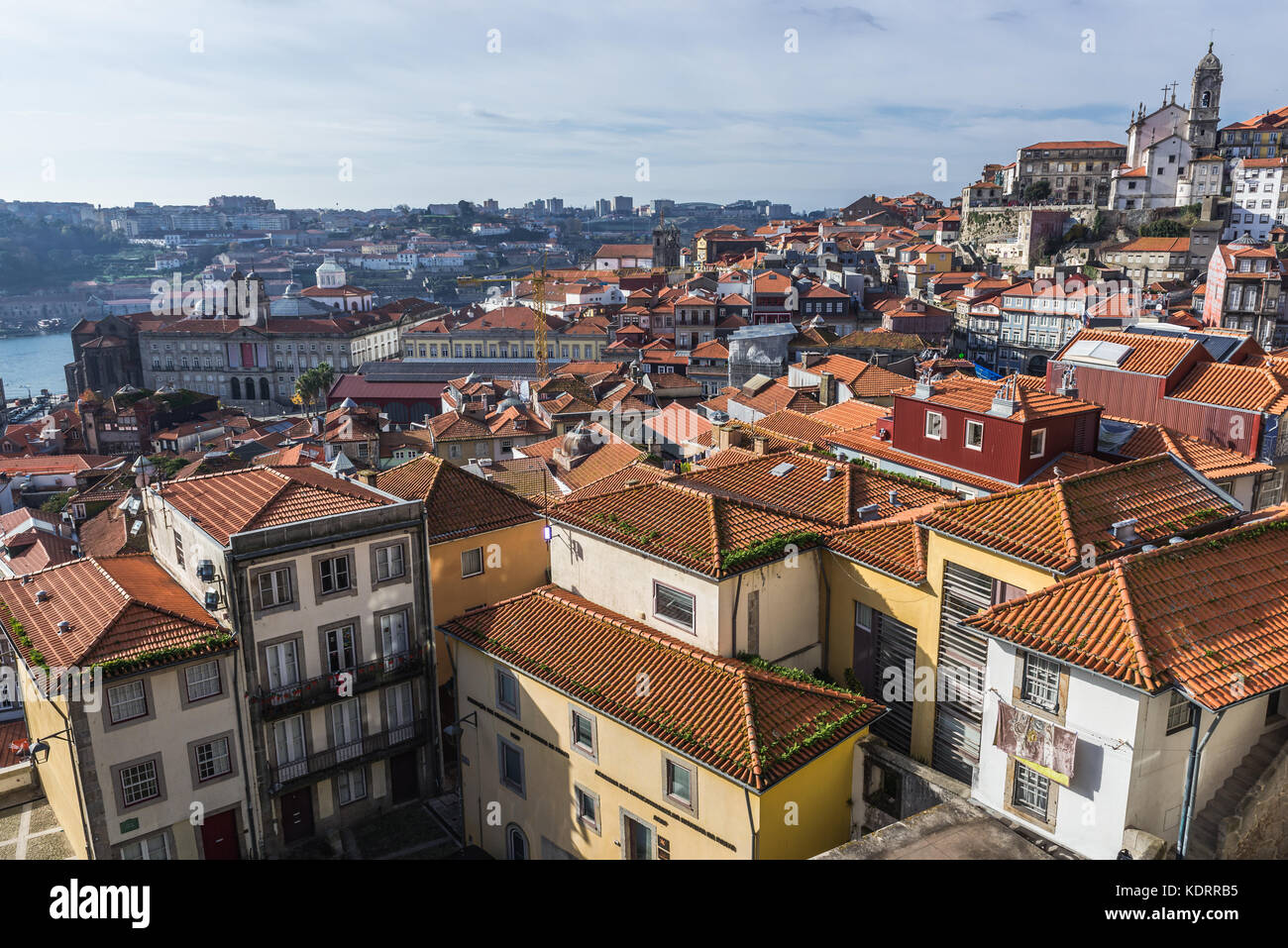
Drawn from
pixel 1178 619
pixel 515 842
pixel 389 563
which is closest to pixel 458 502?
pixel 389 563

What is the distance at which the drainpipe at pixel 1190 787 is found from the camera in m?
13.4

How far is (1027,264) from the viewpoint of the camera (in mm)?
112625

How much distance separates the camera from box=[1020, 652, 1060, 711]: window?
1405 centimetres

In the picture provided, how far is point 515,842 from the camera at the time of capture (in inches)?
825

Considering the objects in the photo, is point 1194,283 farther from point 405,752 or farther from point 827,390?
point 405,752

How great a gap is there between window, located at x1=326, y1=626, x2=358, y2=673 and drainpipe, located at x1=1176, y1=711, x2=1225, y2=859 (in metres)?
18.5

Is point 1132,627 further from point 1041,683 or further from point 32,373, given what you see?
point 32,373

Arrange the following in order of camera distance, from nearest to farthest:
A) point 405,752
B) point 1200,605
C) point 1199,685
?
point 1199,685 → point 1200,605 → point 405,752

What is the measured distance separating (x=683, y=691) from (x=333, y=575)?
10.4 m

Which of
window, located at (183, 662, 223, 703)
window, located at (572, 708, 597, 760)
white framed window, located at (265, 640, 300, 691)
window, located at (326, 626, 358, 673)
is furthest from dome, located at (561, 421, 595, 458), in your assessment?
window, located at (572, 708, 597, 760)

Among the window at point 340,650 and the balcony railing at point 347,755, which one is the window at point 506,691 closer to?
the window at point 340,650

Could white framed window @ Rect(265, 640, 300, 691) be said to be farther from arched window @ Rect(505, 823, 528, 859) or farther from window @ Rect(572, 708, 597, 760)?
window @ Rect(572, 708, 597, 760)
